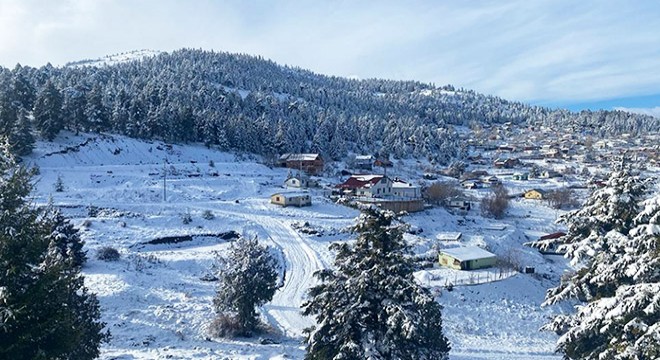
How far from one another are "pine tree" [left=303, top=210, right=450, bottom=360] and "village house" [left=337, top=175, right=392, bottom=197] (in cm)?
5281

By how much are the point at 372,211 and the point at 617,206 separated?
600cm

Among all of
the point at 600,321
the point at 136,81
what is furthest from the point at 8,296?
the point at 136,81

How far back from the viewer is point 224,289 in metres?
26.6

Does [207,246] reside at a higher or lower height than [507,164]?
lower

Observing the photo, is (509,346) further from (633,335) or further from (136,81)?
(136,81)

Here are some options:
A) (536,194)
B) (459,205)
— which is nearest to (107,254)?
(459,205)

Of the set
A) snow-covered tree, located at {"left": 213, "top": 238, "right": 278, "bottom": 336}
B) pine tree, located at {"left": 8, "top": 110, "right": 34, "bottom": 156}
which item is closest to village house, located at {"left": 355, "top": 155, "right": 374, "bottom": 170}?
pine tree, located at {"left": 8, "top": 110, "right": 34, "bottom": 156}

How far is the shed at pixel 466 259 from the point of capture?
139ft

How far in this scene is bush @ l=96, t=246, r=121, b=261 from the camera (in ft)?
125

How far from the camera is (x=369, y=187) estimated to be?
6588 centimetres

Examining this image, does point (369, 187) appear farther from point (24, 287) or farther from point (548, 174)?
point (548, 174)

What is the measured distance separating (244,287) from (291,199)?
33.0m

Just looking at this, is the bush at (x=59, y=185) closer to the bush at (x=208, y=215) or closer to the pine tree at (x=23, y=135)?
the pine tree at (x=23, y=135)

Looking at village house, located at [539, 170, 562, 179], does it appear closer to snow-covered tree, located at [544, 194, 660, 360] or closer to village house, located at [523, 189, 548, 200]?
village house, located at [523, 189, 548, 200]
